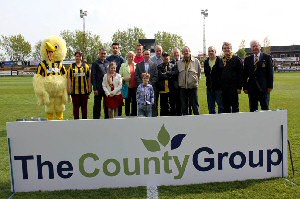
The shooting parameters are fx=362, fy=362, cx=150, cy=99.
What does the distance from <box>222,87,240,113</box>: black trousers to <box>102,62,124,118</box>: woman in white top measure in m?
2.35

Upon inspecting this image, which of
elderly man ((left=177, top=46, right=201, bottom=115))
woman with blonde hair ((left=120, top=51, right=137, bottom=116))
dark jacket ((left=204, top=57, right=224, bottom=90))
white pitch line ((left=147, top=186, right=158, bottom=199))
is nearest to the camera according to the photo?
white pitch line ((left=147, top=186, right=158, bottom=199))

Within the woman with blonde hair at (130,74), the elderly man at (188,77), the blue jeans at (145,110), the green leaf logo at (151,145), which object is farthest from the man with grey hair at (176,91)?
the green leaf logo at (151,145)

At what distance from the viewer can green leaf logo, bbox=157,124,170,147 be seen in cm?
494

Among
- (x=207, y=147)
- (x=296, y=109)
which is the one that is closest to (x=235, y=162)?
(x=207, y=147)

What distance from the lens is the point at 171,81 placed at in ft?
27.6

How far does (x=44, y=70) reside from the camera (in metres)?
7.55

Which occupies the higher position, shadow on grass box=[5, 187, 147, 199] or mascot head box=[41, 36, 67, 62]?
mascot head box=[41, 36, 67, 62]

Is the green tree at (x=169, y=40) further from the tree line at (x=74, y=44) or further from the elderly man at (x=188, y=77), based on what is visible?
the elderly man at (x=188, y=77)

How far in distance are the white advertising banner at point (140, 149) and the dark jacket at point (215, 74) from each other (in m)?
2.74

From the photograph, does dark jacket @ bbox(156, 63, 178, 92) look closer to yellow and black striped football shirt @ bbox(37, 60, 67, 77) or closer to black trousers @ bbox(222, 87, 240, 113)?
black trousers @ bbox(222, 87, 240, 113)

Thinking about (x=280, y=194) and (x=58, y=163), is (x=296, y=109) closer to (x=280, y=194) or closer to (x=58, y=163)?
(x=280, y=194)

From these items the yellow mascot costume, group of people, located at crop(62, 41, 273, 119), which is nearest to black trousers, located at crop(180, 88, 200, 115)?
group of people, located at crop(62, 41, 273, 119)

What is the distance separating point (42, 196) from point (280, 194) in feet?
10.1

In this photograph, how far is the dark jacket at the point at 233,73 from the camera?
7.46m
